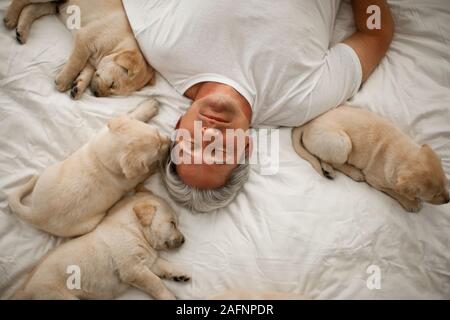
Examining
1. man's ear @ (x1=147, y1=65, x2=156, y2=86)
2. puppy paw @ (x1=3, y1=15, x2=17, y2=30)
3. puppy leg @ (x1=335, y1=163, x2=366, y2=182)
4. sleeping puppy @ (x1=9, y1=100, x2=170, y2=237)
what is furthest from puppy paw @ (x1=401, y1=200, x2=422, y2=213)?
puppy paw @ (x1=3, y1=15, x2=17, y2=30)

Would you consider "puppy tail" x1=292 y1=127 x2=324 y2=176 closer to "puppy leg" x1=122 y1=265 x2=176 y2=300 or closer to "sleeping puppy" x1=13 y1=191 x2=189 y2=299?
"sleeping puppy" x1=13 y1=191 x2=189 y2=299

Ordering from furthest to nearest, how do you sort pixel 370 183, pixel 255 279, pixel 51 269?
pixel 370 183, pixel 255 279, pixel 51 269

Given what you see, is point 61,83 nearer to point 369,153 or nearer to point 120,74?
point 120,74

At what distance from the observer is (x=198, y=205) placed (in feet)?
6.07

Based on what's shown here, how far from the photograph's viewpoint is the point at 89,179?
5.79ft

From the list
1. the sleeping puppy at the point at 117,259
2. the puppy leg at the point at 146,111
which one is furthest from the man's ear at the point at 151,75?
the sleeping puppy at the point at 117,259

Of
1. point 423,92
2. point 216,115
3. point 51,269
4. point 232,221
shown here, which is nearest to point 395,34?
point 423,92

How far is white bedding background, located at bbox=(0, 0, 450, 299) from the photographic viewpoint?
178 cm

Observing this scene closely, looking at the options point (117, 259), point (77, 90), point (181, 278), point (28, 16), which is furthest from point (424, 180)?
point (28, 16)

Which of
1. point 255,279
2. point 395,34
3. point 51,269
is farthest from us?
point 395,34

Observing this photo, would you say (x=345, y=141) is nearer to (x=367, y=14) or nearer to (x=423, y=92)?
(x=423, y=92)

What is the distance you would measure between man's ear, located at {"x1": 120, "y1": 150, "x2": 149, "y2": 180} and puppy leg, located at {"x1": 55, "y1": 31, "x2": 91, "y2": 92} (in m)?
0.63
